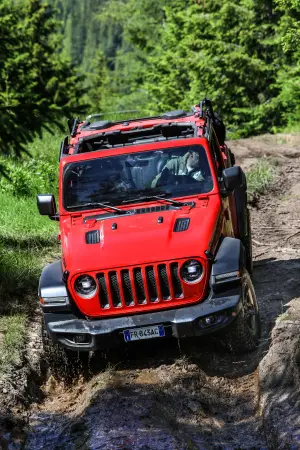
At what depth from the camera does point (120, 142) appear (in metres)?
9.48

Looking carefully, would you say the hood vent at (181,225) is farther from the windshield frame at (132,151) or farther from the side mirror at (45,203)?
the side mirror at (45,203)

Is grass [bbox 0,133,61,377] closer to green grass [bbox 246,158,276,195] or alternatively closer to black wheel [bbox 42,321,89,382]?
black wheel [bbox 42,321,89,382]

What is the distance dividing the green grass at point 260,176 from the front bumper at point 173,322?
27.6ft

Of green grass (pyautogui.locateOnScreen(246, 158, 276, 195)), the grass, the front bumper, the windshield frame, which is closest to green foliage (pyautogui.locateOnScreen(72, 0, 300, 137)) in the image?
green grass (pyautogui.locateOnScreen(246, 158, 276, 195))

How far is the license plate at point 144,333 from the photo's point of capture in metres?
7.37

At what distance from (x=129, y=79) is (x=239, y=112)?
19820 mm

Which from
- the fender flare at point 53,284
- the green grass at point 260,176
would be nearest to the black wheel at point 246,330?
the fender flare at point 53,284

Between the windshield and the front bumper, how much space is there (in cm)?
145

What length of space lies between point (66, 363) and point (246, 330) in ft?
6.29

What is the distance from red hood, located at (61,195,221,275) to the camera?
7.42 m

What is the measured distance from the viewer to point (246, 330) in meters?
7.91

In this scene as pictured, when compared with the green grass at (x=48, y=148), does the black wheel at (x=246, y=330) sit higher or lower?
higher

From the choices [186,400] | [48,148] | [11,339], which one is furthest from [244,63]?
[186,400]

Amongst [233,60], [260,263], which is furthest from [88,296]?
[233,60]
